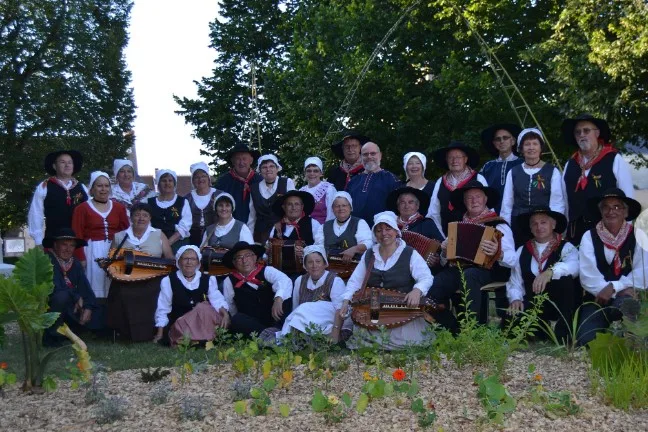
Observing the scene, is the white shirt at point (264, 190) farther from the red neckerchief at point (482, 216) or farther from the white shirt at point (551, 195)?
the white shirt at point (551, 195)

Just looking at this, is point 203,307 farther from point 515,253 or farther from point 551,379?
point 551,379

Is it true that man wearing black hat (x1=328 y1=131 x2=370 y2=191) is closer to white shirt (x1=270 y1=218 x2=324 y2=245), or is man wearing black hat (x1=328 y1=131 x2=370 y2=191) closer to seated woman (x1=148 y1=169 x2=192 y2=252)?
white shirt (x1=270 y1=218 x2=324 y2=245)

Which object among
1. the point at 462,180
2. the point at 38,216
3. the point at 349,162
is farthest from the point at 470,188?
the point at 38,216

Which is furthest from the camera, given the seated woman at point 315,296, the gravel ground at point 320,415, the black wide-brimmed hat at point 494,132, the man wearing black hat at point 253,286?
the black wide-brimmed hat at point 494,132

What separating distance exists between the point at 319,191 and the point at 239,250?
1363 millimetres

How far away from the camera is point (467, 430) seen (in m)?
4.43

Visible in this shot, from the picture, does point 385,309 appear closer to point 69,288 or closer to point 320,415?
point 320,415

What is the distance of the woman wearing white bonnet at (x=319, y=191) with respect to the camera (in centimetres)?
929

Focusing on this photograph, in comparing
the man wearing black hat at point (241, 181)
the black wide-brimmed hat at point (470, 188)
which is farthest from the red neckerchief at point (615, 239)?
the man wearing black hat at point (241, 181)

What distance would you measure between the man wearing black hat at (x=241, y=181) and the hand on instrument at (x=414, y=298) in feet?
10.2

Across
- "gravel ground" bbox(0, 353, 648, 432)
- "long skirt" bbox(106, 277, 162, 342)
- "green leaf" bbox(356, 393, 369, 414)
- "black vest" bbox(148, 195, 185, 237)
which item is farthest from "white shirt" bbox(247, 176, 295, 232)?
"green leaf" bbox(356, 393, 369, 414)

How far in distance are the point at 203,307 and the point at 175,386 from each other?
279 cm

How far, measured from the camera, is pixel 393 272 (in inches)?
288

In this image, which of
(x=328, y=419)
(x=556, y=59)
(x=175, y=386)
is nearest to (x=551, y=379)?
(x=328, y=419)
